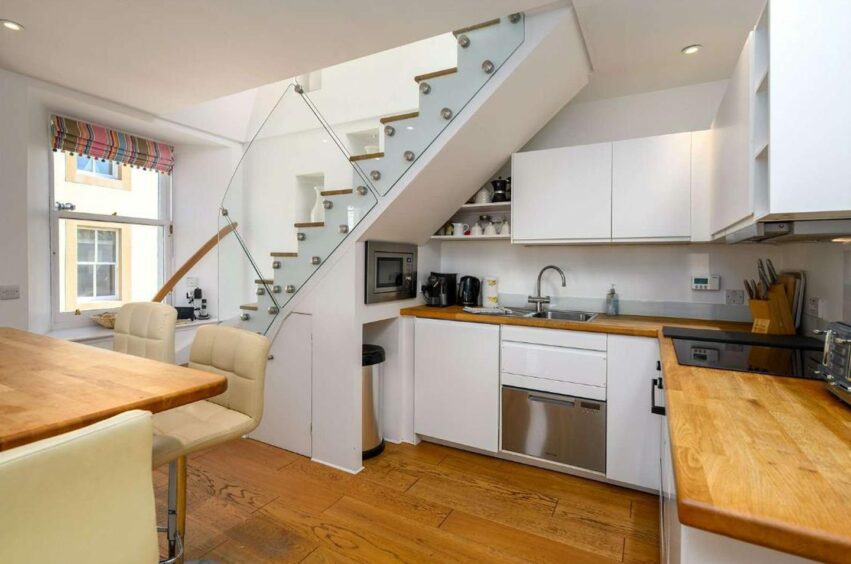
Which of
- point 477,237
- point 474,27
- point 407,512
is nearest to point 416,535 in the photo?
point 407,512

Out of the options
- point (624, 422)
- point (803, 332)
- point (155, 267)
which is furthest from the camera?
point (155, 267)

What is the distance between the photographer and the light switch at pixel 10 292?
8.63ft

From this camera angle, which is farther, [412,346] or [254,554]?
[412,346]

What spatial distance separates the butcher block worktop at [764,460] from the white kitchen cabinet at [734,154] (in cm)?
58

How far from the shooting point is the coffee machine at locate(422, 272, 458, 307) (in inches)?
122

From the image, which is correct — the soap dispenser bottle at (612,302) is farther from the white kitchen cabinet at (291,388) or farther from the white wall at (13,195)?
the white wall at (13,195)

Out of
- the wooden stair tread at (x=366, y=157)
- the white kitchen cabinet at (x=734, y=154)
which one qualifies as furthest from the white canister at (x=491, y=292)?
the white kitchen cabinet at (x=734, y=154)

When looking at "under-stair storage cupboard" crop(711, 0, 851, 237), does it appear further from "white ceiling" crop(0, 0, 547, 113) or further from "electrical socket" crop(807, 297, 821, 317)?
"white ceiling" crop(0, 0, 547, 113)

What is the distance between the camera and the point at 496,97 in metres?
2.15

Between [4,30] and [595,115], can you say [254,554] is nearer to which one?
[4,30]

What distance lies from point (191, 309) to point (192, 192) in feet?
3.96

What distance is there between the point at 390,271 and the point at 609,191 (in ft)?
4.88

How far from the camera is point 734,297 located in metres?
2.55

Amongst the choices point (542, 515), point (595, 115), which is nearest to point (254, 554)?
point (542, 515)
